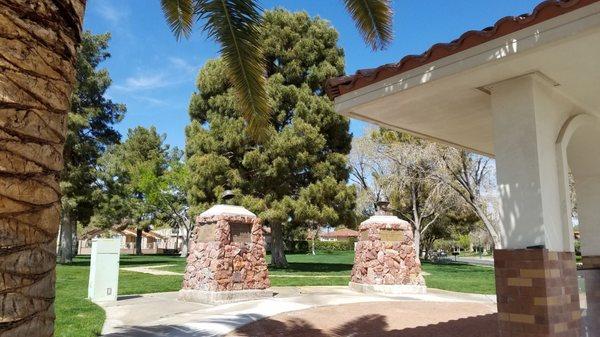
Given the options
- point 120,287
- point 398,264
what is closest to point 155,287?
point 120,287

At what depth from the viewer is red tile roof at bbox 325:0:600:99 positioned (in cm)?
385

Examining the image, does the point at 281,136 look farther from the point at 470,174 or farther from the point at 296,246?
the point at 296,246

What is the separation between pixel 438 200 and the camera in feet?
102

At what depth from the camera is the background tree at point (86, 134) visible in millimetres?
30484

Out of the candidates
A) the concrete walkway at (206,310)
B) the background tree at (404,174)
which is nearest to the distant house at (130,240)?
the background tree at (404,174)

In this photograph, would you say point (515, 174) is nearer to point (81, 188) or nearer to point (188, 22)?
point (188, 22)

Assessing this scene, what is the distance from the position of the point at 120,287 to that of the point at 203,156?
1159cm

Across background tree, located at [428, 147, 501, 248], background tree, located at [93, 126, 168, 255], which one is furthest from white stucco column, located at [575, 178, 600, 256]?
background tree, located at [93, 126, 168, 255]

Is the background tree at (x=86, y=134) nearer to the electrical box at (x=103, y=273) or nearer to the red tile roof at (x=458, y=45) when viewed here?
the electrical box at (x=103, y=273)

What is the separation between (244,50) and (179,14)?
2.12 meters

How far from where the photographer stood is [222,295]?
11516 mm

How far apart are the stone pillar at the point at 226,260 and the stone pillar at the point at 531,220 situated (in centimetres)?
817

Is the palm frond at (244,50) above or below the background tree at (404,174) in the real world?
below

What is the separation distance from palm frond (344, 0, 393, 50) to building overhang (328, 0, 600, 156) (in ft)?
3.75
